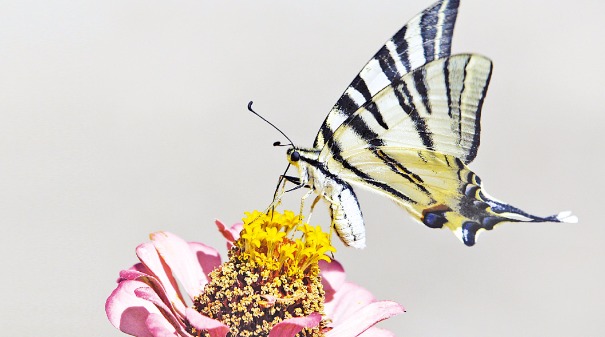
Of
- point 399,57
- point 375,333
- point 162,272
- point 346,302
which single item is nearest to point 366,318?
point 375,333

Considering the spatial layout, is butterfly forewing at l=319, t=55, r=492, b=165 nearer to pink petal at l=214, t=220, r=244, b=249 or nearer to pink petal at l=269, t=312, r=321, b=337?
pink petal at l=214, t=220, r=244, b=249

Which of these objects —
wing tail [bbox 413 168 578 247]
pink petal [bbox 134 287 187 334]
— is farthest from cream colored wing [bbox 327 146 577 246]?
pink petal [bbox 134 287 187 334]

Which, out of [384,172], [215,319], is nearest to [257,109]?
[384,172]

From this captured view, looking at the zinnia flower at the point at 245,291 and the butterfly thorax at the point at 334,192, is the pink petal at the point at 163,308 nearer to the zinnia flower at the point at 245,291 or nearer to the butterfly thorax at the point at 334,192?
the zinnia flower at the point at 245,291

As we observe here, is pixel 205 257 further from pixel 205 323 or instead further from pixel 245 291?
pixel 205 323

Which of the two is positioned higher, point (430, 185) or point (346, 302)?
point (430, 185)

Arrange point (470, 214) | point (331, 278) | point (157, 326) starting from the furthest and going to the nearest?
1. point (331, 278)
2. point (470, 214)
3. point (157, 326)

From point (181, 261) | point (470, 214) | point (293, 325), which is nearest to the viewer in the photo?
point (293, 325)
